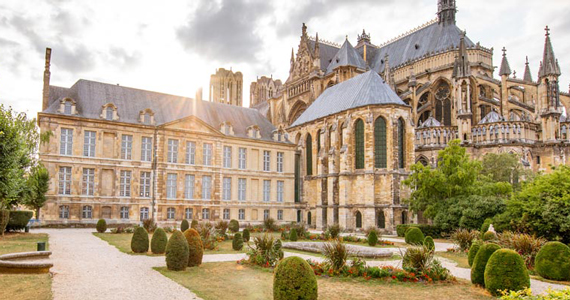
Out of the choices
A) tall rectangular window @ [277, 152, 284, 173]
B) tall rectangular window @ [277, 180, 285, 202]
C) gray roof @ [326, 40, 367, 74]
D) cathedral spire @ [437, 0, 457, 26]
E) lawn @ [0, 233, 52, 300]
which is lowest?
lawn @ [0, 233, 52, 300]

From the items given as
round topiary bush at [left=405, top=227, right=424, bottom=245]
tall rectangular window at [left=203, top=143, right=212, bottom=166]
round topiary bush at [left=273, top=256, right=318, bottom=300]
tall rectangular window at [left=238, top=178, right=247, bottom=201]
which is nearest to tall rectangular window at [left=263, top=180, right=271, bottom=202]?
tall rectangular window at [left=238, top=178, right=247, bottom=201]

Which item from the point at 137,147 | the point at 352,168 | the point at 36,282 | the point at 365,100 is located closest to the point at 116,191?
the point at 137,147

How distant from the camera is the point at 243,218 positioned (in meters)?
43.0

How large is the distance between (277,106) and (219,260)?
51.5m

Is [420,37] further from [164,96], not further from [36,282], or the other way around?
[36,282]

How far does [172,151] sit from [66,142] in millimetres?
8756

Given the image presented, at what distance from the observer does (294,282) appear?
29.5ft

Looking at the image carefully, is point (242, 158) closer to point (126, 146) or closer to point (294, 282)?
point (126, 146)

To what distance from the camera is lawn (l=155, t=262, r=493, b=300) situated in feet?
35.8

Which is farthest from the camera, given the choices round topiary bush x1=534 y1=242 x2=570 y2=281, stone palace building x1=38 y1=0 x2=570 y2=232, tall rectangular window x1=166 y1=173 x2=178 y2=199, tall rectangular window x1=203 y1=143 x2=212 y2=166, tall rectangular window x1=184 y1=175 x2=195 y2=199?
tall rectangular window x1=203 y1=143 x2=212 y2=166

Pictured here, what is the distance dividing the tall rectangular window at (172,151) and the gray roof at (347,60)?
2636 centimetres

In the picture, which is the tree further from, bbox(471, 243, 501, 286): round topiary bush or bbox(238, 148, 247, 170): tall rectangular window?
bbox(471, 243, 501, 286): round topiary bush

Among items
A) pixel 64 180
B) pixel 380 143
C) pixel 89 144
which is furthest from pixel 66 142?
pixel 380 143

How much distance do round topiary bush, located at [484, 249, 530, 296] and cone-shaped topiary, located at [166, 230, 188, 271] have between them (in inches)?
350
